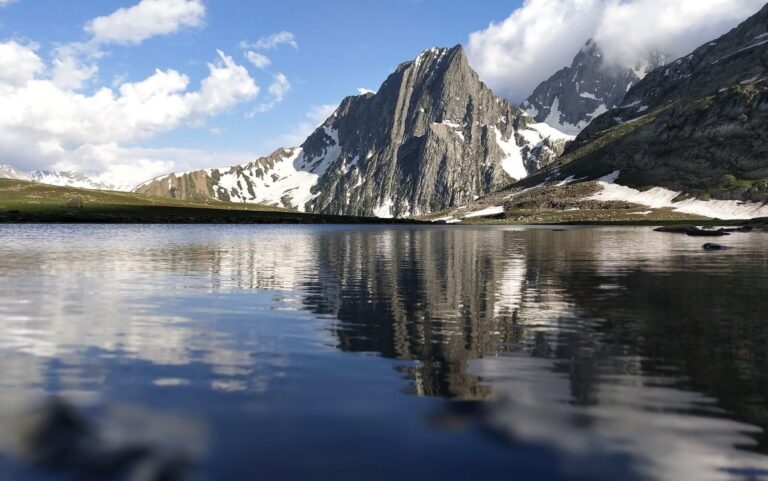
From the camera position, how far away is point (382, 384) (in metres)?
15.6

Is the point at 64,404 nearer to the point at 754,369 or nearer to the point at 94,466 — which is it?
the point at 94,466

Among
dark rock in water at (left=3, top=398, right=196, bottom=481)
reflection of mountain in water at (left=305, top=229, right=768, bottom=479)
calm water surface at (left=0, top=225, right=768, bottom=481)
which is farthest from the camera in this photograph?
reflection of mountain in water at (left=305, top=229, right=768, bottom=479)

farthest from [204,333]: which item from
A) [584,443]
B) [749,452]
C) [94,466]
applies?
[749,452]

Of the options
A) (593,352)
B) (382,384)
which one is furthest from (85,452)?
(593,352)

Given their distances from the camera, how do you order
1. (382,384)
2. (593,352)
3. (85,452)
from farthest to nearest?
(593,352)
(382,384)
(85,452)

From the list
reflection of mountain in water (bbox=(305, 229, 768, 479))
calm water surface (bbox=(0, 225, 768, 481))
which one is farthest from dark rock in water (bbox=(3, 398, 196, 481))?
reflection of mountain in water (bbox=(305, 229, 768, 479))

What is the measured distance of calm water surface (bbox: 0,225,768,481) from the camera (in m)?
10.8

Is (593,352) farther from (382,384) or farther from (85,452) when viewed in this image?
(85,452)

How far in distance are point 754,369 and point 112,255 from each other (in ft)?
203

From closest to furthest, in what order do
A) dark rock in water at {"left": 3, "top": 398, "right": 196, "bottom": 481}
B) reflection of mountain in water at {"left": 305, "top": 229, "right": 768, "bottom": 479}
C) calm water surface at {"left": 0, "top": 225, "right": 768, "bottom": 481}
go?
dark rock in water at {"left": 3, "top": 398, "right": 196, "bottom": 481}
calm water surface at {"left": 0, "top": 225, "right": 768, "bottom": 481}
reflection of mountain in water at {"left": 305, "top": 229, "right": 768, "bottom": 479}

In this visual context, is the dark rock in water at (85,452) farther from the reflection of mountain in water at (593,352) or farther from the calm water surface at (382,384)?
the reflection of mountain in water at (593,352)

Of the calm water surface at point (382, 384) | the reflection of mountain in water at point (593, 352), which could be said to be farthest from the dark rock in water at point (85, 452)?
the reflection of mountain in water at point (593, 352)

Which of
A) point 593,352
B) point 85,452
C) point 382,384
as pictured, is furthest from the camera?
point 593,352

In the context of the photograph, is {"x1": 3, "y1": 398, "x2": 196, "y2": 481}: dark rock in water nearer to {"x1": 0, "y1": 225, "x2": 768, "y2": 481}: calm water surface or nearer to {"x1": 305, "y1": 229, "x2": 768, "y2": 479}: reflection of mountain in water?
{"x1": 0, "y1": 225, "x2": 768, "y2": 481}: calm water surface
